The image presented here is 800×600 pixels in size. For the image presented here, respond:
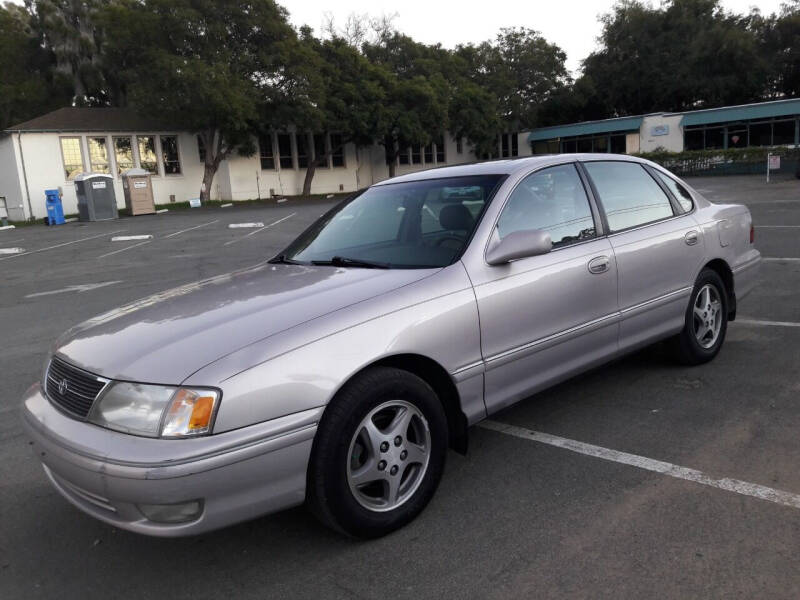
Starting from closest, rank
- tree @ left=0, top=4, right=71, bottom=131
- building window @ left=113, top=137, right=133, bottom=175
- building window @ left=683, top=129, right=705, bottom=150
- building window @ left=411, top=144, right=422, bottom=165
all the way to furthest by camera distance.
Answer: building window @ left=113, top=137, right=133, bottom=175 → tree @ left=0, top=4, right=71, bottom=131 → building window @ left=683, top=129, right=705, bottom=150 → building window @ left=411, top=144, right=422, bottom=165

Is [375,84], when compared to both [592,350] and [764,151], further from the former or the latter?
[592,350]

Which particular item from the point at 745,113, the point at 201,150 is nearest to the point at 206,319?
the point at 201,150

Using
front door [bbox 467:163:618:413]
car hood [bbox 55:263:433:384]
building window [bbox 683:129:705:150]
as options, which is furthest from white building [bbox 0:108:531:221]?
car hood [bbox 55:263:433:384]

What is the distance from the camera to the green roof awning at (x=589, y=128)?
46.0m

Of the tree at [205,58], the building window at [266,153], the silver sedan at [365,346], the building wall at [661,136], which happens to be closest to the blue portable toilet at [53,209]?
the tree at [205,58]

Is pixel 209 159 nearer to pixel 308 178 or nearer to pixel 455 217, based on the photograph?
pixel 308 178

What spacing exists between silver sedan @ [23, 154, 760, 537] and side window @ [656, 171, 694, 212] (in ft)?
0.95

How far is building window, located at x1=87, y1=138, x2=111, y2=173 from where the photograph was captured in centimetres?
3173

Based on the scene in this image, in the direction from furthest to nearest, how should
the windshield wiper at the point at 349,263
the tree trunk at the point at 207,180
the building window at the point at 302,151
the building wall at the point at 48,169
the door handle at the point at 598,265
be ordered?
1. the building window at the point at 302,151
2. the tree trunk at the point at 207,180
3. the building wall at the point at 48,169
4. the door handle at the point at 598,265
5. the windshield wiper at the point at 349,263

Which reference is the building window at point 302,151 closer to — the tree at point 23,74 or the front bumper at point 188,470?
the tree at point 23,74

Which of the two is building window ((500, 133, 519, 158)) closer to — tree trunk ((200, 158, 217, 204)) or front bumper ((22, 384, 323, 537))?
tree trunk ((200, 158, 217, 204))

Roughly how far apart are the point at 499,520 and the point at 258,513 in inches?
42.8

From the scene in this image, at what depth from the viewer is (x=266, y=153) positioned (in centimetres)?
3988

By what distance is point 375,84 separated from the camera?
37906 mm
